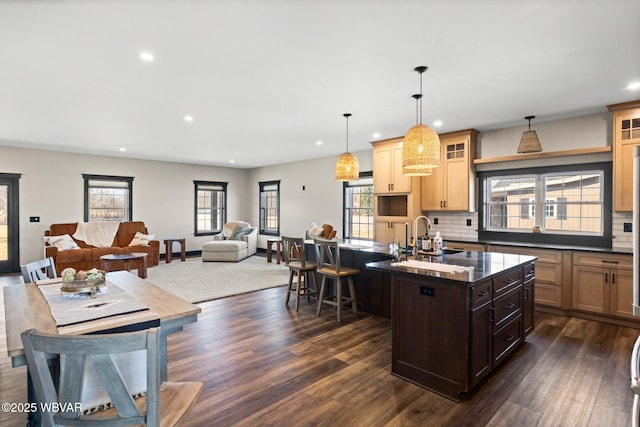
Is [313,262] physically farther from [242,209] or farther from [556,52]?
[242,209]

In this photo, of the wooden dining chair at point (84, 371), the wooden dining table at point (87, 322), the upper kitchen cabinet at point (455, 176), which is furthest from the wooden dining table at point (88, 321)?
the upper kitchen cabinet at point (455, 176)

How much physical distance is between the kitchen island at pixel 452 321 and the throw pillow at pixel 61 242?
22.6ft

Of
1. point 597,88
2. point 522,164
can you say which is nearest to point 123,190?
point 522,164

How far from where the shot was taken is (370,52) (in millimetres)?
2762

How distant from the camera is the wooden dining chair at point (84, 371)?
1102 mm

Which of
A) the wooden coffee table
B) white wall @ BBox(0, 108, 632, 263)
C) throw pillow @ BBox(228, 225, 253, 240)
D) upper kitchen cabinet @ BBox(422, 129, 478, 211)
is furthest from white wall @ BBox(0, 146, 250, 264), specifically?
upper kitchen cabinet @ BBox(422, 129, 478, 211)

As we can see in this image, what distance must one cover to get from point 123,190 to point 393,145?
6.92 metres

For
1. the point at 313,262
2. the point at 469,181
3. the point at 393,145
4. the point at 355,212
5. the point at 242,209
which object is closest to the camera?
the point at 313,262

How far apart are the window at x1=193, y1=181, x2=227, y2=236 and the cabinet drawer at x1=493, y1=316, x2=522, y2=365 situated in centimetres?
867

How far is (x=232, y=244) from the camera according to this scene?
848cm

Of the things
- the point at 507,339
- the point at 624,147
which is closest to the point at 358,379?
the point at 507,339

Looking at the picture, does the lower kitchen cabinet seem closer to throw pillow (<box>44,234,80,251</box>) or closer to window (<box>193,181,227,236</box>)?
throw pillow (<box>44,234,80,251</box>)

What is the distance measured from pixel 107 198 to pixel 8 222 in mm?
1907

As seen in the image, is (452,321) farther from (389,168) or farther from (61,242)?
(61,242)
